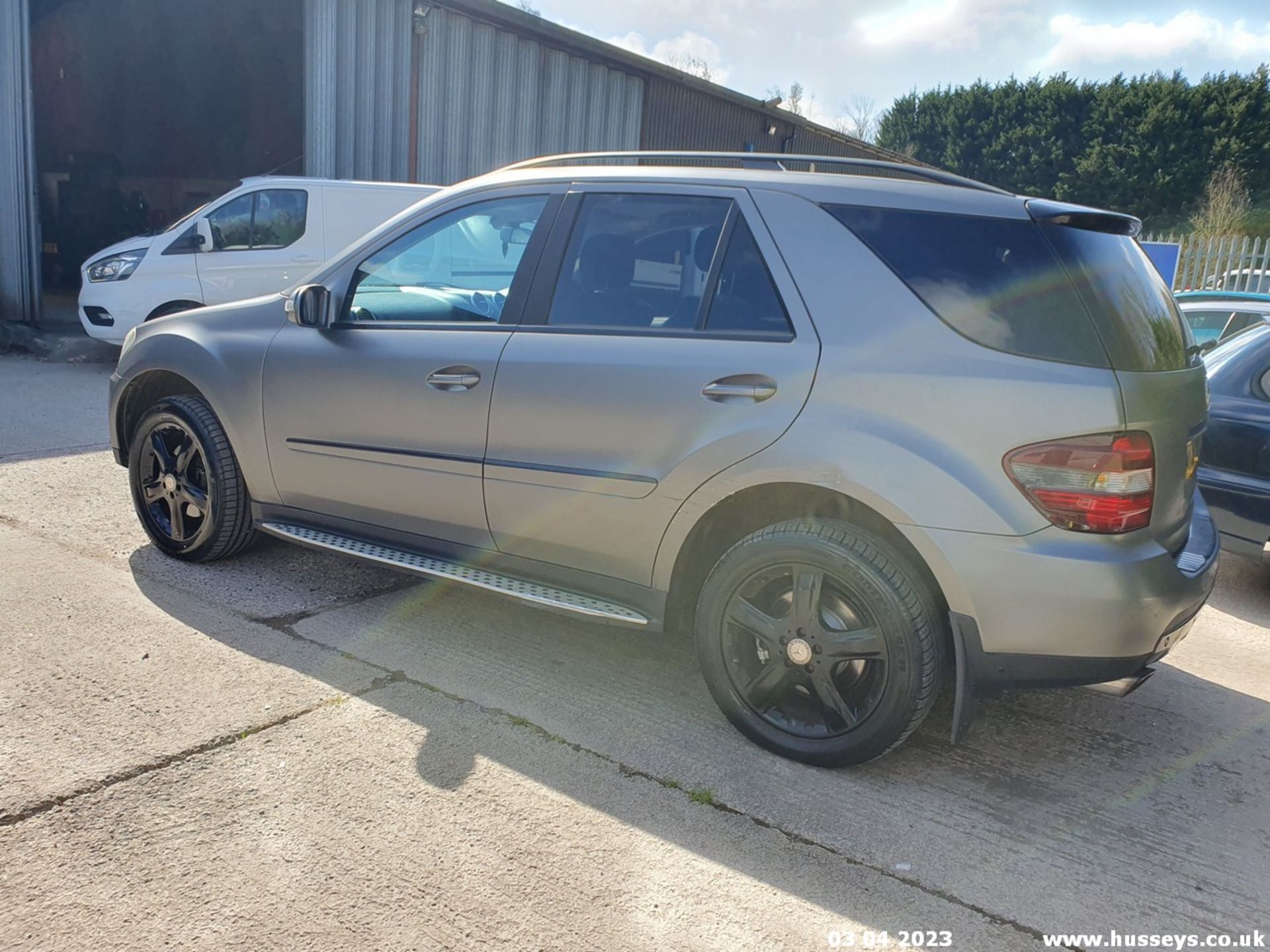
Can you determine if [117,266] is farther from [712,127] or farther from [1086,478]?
[712,127]

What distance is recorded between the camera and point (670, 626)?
3.31m

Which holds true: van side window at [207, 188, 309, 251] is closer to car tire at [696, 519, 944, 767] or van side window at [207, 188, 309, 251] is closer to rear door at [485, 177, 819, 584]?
rear door at [485, 177, 819, 584]

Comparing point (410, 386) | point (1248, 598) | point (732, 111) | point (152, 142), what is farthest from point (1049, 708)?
point (152, 142)

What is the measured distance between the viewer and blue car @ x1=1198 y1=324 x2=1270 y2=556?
4816 millimetres

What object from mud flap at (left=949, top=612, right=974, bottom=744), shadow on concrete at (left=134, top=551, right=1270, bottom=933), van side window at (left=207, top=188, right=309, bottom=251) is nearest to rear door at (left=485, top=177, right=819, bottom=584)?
shadow on concrete at (left=134, top=551, right=1270, bottom=933)

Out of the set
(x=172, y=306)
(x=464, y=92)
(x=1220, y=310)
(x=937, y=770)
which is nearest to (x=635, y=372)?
(x=937, y=770)

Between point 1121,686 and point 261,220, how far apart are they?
9.59 m

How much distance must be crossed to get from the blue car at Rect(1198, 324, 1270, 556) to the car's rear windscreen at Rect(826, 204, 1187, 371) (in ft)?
7.52

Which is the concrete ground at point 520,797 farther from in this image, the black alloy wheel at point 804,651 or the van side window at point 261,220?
the van side window at point 261,220

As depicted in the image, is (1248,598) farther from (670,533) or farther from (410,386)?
(410,386)

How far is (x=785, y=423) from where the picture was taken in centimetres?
293

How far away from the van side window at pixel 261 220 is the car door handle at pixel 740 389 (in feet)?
27.4

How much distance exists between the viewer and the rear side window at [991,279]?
272cm

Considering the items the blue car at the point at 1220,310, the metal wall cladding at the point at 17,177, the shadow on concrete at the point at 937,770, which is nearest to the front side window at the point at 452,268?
the shadow on concrete at the point at 937,770
